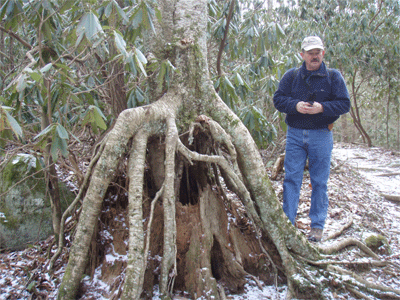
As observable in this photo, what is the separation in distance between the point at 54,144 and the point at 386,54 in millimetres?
12201

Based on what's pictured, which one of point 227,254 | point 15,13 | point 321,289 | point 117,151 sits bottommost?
point 321,289

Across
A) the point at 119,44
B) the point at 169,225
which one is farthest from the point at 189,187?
the point at 119,44

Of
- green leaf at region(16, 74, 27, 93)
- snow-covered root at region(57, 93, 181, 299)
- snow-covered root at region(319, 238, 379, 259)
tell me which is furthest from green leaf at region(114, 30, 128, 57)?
snow-covered root at region(319, 238, 379, 259)

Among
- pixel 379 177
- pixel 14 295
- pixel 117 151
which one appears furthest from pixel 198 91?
pixel 379 177

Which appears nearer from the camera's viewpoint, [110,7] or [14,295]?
[110,7]

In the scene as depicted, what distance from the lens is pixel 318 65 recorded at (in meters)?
2.99

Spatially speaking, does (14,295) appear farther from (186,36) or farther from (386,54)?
(386,54)

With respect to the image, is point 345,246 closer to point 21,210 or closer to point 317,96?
point 317,96

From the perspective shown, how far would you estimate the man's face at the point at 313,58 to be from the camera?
9.62 ft

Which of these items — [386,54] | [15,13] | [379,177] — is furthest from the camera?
[386,54]

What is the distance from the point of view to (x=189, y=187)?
300 cm

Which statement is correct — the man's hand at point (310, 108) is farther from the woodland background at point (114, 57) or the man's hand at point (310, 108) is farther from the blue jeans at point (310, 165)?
the woodland background at point (114, 57)

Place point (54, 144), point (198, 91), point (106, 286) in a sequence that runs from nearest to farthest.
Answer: point (54, 144) → point (106, 286) → point (198, 91)

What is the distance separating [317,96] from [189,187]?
4.78ft
